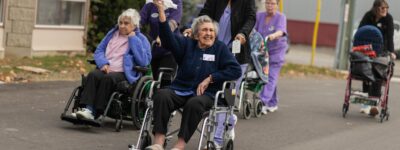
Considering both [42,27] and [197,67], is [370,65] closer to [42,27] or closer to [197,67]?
[197,67]

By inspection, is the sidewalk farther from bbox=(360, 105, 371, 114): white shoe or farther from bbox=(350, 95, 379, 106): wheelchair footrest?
bbox=(350, 95, 379, 106): wheelchair footrest

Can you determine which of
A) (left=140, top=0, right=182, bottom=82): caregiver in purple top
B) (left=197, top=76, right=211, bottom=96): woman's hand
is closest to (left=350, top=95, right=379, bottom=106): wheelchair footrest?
(left=140, top=0, right=182, bottom=82): caregiver in purple top

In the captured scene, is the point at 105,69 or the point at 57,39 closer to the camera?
the point at 105,69

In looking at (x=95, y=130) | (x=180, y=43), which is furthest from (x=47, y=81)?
(x=180, y=43)

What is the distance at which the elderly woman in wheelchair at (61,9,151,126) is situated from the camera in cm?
976

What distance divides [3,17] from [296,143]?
802 cm

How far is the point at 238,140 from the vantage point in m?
10.4

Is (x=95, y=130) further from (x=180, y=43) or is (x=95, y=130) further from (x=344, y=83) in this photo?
(x=344, y=83)

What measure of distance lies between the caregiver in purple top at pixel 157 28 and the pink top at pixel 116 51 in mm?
710

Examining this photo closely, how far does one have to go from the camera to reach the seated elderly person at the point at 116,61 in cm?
977

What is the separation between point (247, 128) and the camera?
1145 centimetres

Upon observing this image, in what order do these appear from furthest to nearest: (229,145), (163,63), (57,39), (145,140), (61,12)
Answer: (61,12) → (57,39) → (163,63) → (229,145) → (145,140)

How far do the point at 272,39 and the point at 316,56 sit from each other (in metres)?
16.1

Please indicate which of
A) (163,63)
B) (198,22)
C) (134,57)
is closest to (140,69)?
(134,57)
